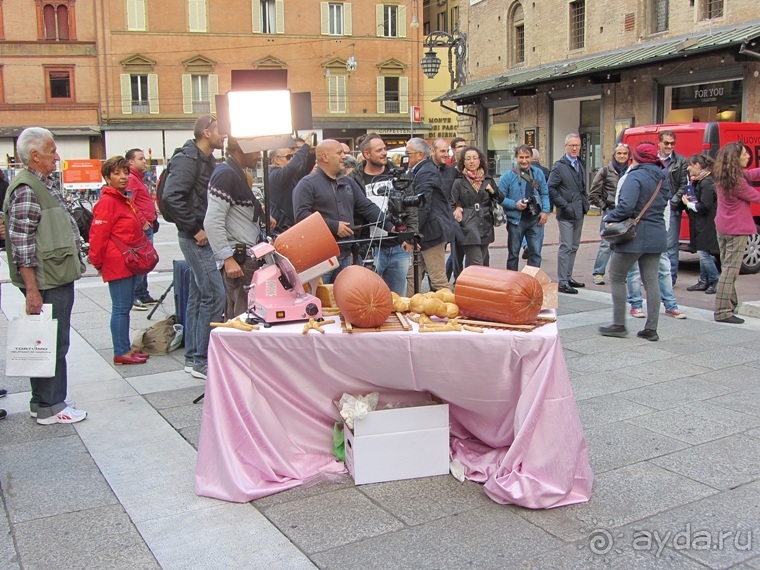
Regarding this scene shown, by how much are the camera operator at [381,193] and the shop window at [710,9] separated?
47.7ft

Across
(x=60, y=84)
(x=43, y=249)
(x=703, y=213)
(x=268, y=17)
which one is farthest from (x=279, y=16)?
(x=43, y=249)

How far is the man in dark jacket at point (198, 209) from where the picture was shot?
225 inches

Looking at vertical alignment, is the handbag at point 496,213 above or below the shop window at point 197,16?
below

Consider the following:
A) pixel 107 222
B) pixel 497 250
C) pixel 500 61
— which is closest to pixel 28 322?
pixel 107 222

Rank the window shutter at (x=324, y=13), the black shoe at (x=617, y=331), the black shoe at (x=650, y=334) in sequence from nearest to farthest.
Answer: the black shoe at (x=650, y=334), the black shoe at (x=617, y=331), the window shutter at (x=324, y=13)

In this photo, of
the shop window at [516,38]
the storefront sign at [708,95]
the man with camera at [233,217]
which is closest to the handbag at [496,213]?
the man with camera at [233,217]

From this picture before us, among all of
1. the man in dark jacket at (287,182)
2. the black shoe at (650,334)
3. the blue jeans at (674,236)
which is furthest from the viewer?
the blue jeans at (674,236)

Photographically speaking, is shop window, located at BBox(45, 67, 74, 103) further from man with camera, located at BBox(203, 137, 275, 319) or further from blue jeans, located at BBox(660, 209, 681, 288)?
man with camera, located at BBox(203, 137, 275, 319)

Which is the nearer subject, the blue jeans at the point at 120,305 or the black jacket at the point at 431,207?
the blue jeans at the point at 120,305

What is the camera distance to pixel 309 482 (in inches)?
155

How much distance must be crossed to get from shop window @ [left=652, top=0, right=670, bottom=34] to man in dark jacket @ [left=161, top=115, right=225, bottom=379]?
17.1m

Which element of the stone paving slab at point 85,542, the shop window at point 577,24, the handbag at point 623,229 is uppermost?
the shop window at point 577,24

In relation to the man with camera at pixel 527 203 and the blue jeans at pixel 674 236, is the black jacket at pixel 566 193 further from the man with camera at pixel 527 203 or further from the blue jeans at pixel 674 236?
the blue jeans at pixel 674 236

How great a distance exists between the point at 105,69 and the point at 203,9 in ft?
21.2
